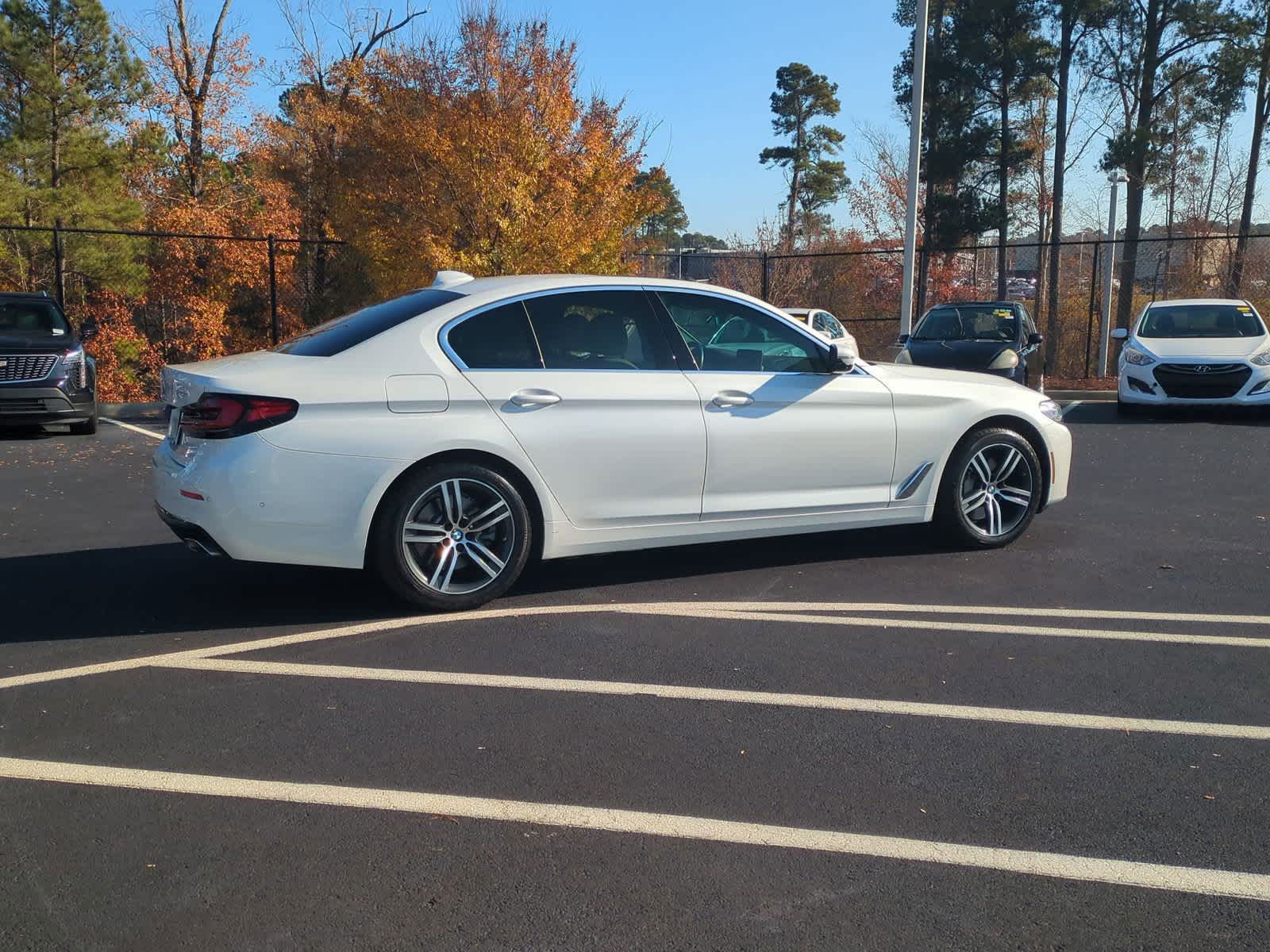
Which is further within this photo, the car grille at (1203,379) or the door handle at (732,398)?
the car grille at (1203,379)

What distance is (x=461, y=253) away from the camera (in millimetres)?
17594

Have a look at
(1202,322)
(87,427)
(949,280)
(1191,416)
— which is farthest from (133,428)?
(949,280)

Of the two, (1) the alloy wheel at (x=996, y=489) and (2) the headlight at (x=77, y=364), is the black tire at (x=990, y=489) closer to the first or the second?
(1) the alloy wheel at (x=996, y=489)

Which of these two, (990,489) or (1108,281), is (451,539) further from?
(1108,281)

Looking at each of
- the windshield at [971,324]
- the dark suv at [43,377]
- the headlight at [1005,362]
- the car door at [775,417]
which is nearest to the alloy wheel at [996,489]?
the car door at [775,417]

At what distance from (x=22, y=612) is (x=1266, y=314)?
102ft

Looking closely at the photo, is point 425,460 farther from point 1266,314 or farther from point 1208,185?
point 1208,185

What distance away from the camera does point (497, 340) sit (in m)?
5.71

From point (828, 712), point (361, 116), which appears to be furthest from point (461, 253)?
point (828, 712)

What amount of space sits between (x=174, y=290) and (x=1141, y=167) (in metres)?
26.3

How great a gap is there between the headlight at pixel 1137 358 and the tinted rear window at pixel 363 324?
440 inches

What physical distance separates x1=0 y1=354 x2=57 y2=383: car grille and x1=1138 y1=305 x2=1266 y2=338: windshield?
534 inches

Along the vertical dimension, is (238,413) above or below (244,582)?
above

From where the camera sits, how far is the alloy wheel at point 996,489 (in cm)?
687
